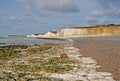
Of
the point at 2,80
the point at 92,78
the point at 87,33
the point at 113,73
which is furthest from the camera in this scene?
the point at 87,33

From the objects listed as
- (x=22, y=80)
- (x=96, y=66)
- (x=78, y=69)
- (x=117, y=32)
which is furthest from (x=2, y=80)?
(x=117, y=32)

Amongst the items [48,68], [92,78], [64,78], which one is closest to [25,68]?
[48,68]

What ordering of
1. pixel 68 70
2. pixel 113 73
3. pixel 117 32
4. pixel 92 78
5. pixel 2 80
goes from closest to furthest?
pixel 2 80 → pixel 92 78 → pixel 113 73 → pixel 68 70 → pixel 117 32

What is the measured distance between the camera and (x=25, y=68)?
806 inches

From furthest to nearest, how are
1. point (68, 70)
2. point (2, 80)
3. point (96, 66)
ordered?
point (96, 66) < point (68, 70) < point (2, 80)

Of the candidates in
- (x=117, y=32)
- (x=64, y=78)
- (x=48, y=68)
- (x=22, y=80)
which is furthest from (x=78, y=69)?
(x=117, y=32)

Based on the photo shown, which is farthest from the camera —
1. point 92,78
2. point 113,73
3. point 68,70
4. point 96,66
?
point 96,66

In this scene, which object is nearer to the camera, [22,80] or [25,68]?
[22,80]

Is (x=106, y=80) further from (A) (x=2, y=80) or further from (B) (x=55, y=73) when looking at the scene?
(A) (x=2, y=80)

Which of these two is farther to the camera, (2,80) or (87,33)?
(87,33)

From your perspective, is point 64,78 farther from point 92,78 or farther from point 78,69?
point 78,69

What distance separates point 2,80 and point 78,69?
671 cm

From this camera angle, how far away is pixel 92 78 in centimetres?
1661

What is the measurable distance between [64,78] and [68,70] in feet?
10.3
